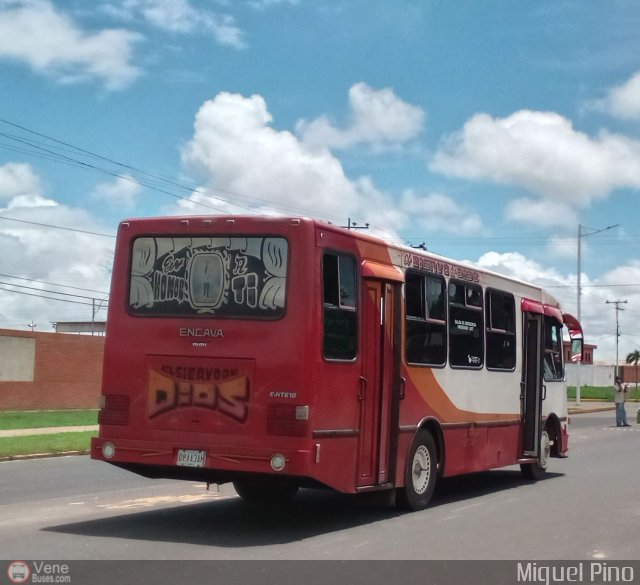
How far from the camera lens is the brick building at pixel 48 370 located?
3664 centimetres

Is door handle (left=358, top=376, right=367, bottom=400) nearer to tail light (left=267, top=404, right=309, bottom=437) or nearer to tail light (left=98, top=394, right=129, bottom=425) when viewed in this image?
tail light (left=267, top=404, right=309, bottom=437)

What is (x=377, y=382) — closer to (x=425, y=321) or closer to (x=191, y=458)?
(x=425, y=321)

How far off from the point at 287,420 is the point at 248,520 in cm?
191

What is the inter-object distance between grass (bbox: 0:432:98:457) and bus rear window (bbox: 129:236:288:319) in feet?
31.1

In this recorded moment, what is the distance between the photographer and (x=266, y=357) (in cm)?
960

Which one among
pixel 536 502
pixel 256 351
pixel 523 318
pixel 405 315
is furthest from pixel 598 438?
pixel 256 351

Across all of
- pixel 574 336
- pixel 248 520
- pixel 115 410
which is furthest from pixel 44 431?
pixel 115 410

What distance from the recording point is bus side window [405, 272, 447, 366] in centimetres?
1147

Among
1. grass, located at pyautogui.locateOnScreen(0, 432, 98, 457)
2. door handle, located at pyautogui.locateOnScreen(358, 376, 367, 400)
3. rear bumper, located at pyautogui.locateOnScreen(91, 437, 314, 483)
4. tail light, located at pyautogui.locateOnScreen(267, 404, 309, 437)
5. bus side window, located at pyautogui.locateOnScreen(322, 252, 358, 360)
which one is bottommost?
grass, located at pyautogui.locateOnScreen(0, 432, 98, 457)

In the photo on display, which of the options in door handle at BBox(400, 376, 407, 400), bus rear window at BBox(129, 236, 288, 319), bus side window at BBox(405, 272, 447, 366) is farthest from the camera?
bus side window at BBox(405, 272, 447, 366)

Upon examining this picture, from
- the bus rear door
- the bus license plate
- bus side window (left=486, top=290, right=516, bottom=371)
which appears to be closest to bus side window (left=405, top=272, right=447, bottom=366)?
the bus rear door
